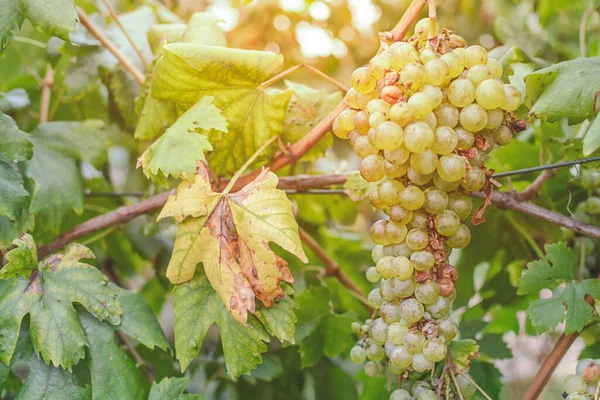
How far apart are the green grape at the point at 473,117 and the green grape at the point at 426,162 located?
50mm

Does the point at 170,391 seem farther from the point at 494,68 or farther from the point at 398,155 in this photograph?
the point at 494,68

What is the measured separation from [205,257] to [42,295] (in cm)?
23

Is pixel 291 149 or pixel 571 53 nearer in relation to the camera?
pixel 291 149

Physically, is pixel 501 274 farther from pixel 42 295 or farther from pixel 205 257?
pixel 42 295

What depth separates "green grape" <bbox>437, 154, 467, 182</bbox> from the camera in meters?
0.64

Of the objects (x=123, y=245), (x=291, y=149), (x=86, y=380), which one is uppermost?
(x=291, y=149)

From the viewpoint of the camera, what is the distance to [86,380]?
0.81 m

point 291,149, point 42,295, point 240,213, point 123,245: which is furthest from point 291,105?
point 123,245

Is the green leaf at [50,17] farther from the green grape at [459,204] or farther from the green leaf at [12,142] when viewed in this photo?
the green grape at [459,204]

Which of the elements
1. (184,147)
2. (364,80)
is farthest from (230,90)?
(364,80)

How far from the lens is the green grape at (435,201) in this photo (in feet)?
2.19

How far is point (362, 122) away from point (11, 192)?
0.47 m

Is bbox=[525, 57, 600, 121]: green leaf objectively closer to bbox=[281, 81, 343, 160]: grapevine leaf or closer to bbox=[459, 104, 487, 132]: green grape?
bbox=[459, 104, 487, 132]: green grape

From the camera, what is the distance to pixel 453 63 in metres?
0.66
